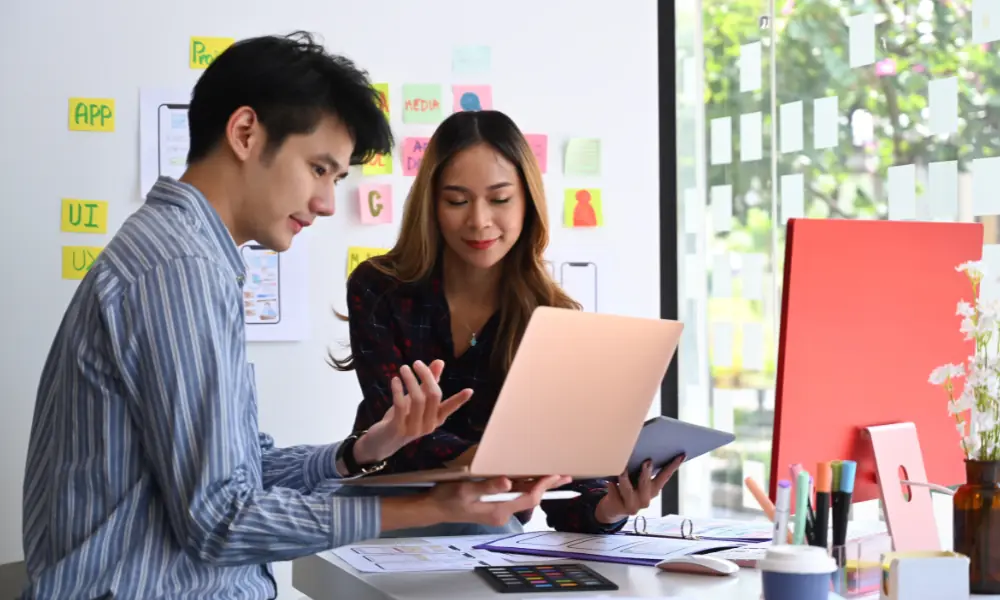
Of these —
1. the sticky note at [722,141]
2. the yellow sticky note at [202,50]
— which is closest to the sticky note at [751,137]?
the sticky note at [722,141]

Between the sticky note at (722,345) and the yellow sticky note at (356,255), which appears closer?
the yellow sticky note at (356,255)

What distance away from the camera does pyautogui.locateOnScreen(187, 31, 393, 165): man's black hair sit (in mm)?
1386

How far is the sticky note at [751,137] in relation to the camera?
309 cm

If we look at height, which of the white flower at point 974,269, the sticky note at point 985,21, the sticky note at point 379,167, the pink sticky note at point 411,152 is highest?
the sticky note at point 985,21

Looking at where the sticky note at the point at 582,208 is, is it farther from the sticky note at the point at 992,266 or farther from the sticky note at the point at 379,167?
the sticky note at the point at 992,266

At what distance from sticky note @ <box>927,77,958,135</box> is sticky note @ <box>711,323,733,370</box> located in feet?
2.92

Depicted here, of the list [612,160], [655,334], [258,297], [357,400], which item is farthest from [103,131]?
[655,334]

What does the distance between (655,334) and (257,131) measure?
0.54 m

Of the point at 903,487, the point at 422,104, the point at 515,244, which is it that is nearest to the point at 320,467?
the point at 515,244

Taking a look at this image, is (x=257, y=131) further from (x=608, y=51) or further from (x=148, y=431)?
(x=608, y=51)

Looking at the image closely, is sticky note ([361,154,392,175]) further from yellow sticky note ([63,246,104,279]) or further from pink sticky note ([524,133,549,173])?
yellow sticky note ([63,246,104,279])

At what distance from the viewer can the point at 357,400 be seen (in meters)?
2.84

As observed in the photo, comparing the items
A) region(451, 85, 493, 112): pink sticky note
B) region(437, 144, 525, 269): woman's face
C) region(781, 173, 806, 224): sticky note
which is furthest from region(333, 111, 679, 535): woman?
region(781, 173, 806, 224): sticky note

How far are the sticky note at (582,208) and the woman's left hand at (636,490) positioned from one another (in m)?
1.50
